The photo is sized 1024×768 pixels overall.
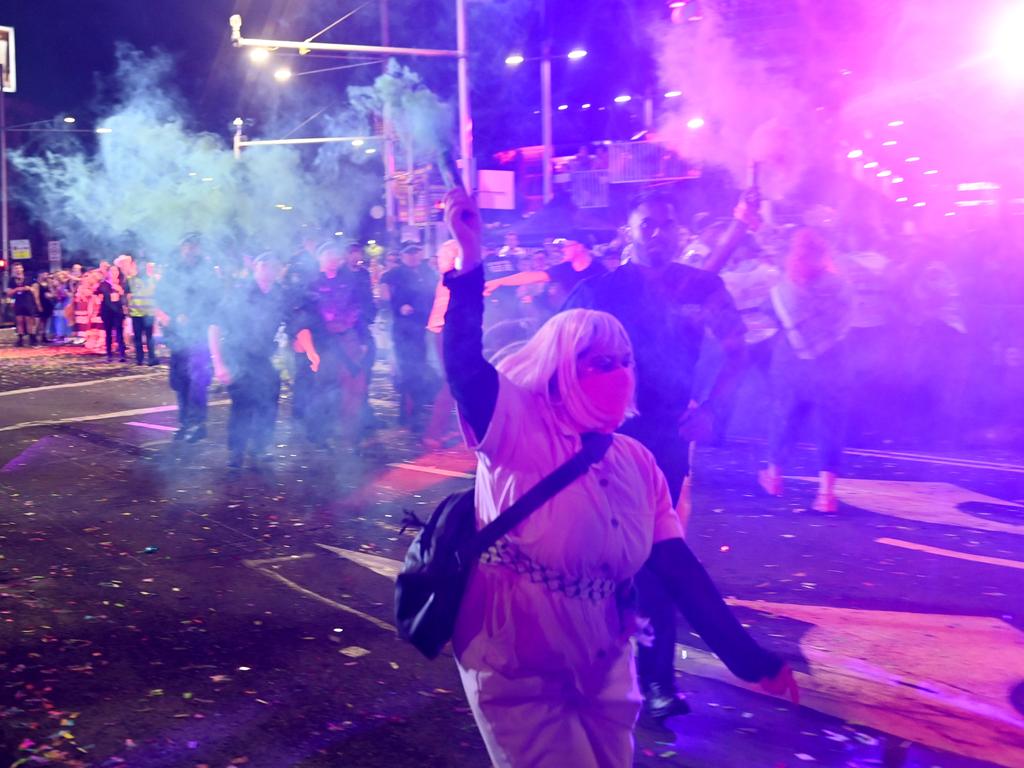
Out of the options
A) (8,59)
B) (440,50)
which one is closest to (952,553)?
(440,50)

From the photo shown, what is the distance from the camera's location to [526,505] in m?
2.33

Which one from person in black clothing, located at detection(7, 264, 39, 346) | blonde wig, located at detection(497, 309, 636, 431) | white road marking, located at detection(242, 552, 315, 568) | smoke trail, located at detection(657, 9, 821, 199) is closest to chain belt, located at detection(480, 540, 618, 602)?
blonde wig, located at detection(497, 309, 636, 431)

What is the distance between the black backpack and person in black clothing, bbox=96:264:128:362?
62.2 feet

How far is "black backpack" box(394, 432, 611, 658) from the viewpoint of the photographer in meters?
2.34

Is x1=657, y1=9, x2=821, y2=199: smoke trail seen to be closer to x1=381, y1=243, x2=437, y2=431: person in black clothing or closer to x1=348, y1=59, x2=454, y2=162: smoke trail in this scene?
x1=381, y1=243, x2=437, y2=431: person in black clothing

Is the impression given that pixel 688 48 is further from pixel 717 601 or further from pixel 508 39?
pixel 717 601

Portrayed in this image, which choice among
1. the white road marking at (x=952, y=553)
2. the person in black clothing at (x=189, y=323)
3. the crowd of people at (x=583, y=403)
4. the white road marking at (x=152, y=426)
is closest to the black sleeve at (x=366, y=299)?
the crowd of people at (x=583, y=403)

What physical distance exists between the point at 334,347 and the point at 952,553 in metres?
5.88

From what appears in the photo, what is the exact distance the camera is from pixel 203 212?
38.6 m

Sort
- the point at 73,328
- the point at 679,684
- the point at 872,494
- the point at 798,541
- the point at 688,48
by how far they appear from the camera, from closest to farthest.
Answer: the point at 679,684 → the point at 798,541 → the point at 872,494 → the point at 688,48 → the point at 73,328

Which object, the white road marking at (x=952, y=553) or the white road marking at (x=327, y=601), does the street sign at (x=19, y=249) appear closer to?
the white road marking at (x=327, y=601)

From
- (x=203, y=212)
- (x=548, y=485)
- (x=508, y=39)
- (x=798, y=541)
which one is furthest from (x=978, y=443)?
(x=203, y=212)

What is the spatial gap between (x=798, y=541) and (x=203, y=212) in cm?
3542

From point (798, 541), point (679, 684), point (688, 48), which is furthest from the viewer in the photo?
point (688, 48)
